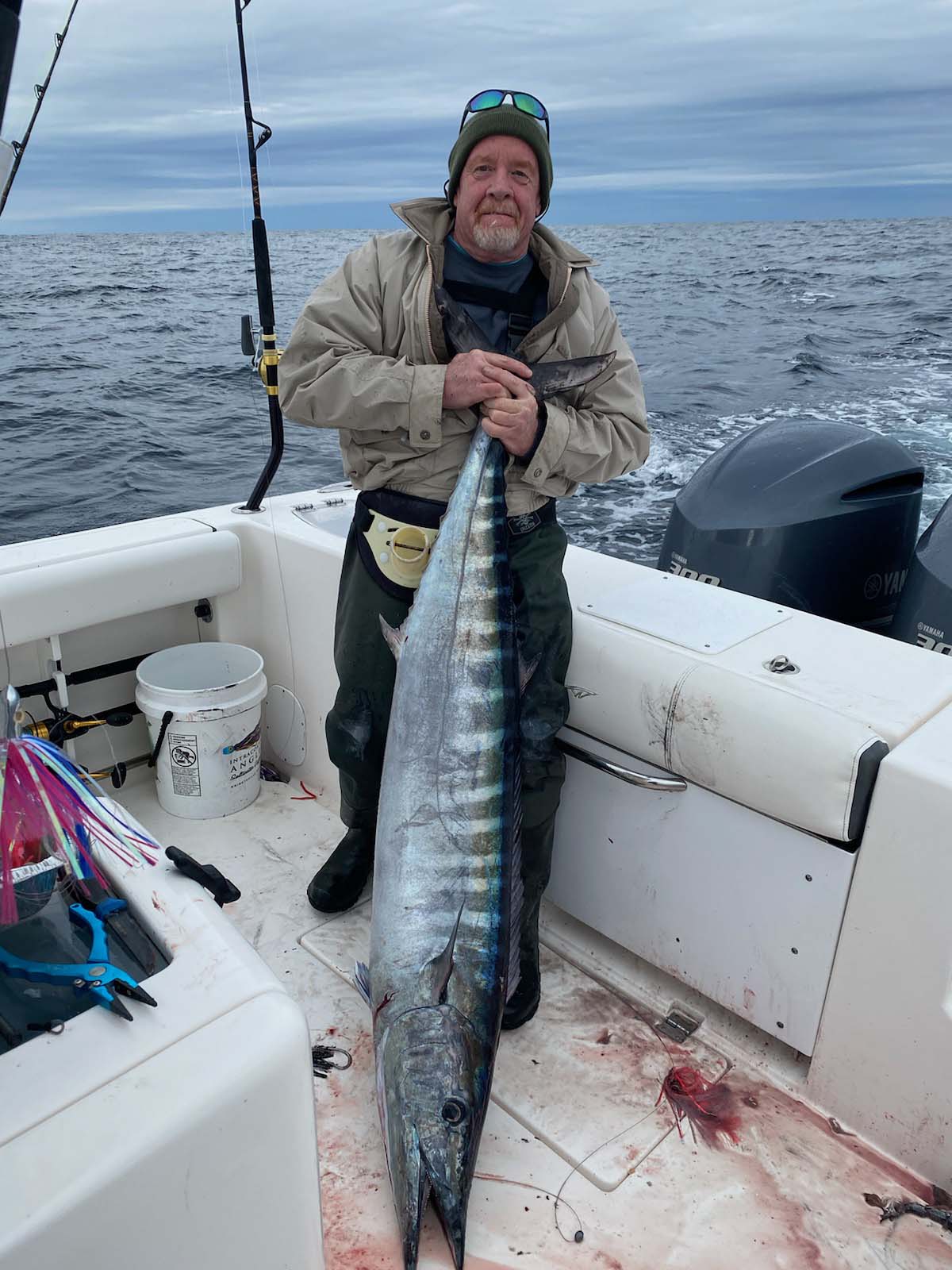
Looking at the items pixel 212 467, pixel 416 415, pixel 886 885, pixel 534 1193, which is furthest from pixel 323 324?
pixel 212 467

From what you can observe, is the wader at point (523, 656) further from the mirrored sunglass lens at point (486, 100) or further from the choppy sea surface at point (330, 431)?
the choppy sea surface at point (330, 431)

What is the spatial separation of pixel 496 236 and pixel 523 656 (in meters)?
0.95

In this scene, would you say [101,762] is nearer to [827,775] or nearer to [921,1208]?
[827,775]

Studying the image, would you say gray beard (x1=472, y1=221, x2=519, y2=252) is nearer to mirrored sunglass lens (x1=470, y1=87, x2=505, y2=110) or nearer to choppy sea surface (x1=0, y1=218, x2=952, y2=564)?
mirrored sunglass lens (x1=470, y1=87, x2=505, y2=110)

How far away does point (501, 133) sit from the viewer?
6.88 ft

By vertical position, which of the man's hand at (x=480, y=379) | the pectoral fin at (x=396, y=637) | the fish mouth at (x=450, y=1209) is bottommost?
the fish mouth at (x=450, y=1209)

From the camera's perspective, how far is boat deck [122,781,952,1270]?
5.92ft

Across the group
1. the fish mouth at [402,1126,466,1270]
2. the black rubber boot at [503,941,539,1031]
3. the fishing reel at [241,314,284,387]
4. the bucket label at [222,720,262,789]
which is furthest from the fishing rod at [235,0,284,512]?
the fish mouth at [402,1126,466,1270]

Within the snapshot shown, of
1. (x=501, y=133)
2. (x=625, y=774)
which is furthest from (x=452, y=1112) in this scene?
(x=501, y=133)

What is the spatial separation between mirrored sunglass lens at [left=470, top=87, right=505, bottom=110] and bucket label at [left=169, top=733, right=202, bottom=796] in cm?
197

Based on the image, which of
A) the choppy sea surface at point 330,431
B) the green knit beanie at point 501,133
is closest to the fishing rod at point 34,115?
the green knit beanie at point 501,133

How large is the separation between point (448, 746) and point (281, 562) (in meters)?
1.41

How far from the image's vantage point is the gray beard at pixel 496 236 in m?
2.09

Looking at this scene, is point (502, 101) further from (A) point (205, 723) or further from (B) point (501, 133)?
(A) point (205, 723)
